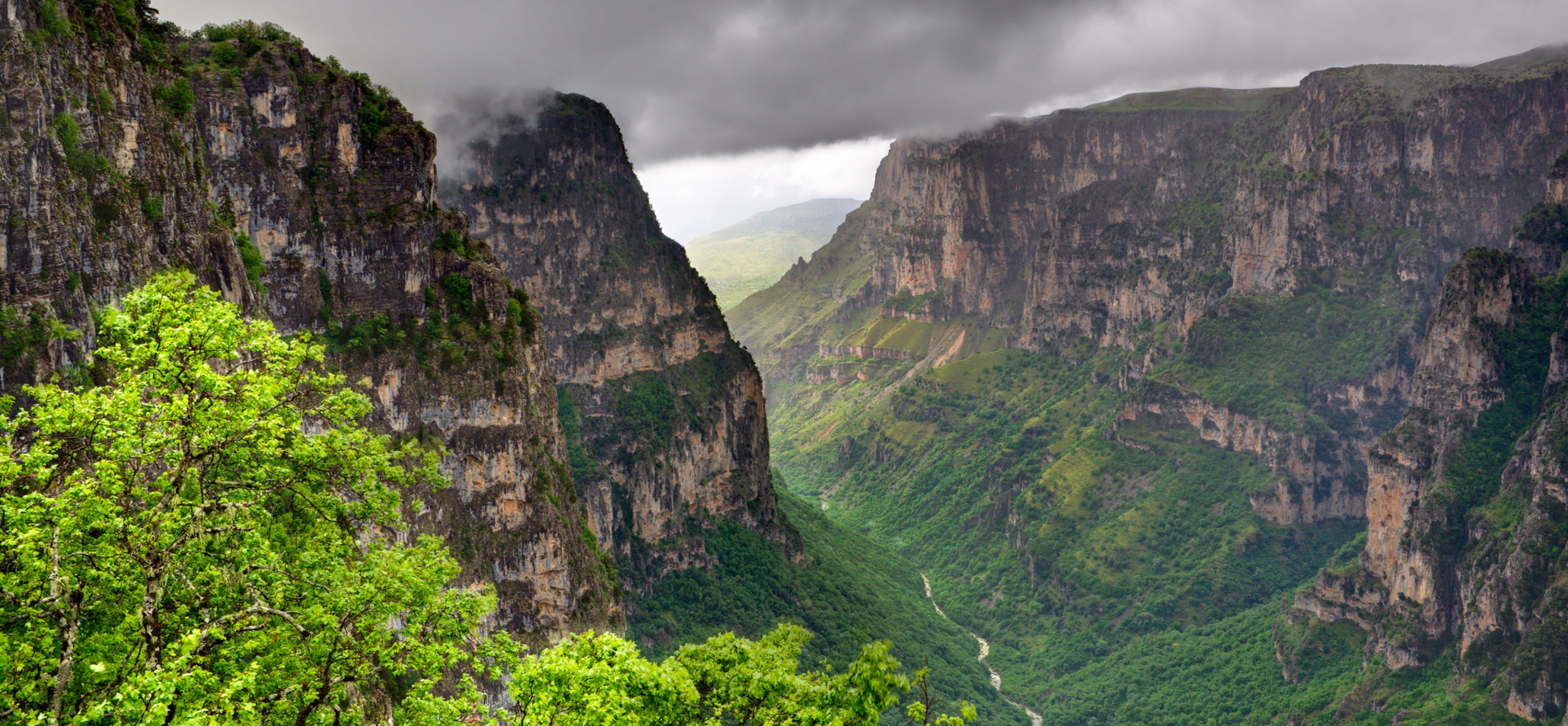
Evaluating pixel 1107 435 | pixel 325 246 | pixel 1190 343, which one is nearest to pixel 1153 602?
pixel 1107 435

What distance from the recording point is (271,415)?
65.5 feet

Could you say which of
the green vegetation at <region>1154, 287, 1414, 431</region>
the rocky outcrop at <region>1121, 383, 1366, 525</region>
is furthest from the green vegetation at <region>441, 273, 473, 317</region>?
the green vegetation at <region>1154, 287, 1414, 431</region>

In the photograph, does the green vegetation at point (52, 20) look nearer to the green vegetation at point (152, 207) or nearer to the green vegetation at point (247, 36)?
the green vegetation at point (152, 207)

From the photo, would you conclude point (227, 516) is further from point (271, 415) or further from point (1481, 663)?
point (1481, 663)

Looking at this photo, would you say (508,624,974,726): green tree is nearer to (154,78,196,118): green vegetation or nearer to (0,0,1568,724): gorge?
(0,0,1568,724): gorge

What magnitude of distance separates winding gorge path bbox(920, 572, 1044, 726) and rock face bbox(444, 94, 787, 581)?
34963mm

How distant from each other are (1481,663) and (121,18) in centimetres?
10106

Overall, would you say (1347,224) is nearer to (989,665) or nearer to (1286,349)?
(1286,349)

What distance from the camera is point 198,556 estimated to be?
18.0 m

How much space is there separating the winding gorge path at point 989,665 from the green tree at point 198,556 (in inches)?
4287

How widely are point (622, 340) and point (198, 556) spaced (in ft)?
298

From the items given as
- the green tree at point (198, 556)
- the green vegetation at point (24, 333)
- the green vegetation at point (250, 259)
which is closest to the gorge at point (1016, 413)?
the green vegetation at point (24, 333)

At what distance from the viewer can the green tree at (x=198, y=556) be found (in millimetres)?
15438

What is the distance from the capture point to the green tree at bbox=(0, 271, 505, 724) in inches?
608
